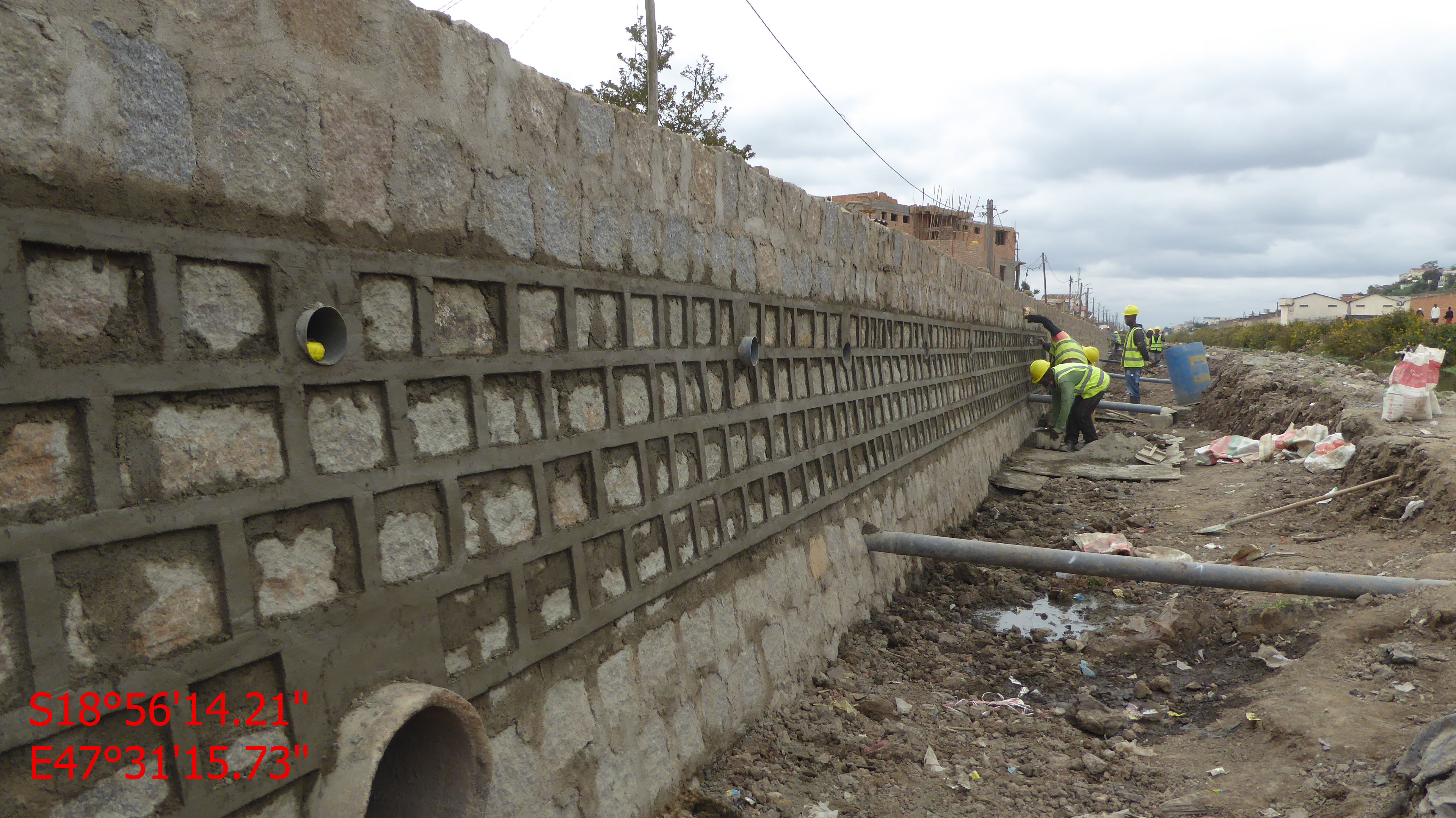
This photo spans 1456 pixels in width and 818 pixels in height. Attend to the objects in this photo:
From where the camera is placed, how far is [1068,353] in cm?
1322

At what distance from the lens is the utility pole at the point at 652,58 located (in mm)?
12633

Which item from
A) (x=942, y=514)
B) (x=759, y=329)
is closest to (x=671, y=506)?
(x=759, y=329)

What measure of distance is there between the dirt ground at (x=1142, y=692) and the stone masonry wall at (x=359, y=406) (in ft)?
1.75

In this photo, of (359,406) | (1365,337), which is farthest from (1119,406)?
(1365,337)

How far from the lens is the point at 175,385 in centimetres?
162

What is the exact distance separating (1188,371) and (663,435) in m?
17.1

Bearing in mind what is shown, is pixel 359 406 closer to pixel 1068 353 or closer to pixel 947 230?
pixel 1068 353

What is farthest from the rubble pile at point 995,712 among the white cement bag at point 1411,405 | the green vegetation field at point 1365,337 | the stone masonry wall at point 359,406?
the green vegetation field at point 1365,337

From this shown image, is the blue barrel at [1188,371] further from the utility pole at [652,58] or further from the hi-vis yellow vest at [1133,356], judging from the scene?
the utility pole at [652,58]

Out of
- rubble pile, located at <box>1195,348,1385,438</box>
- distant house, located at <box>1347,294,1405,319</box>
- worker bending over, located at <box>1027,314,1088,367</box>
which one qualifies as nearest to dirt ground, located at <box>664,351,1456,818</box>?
rubble pile, located at <box>1195,348,1385,438</box>

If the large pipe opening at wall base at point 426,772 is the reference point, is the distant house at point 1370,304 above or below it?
above

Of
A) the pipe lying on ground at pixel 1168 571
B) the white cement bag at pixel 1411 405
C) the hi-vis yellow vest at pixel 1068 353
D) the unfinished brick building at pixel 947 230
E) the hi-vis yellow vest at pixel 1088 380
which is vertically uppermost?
the unfinished brick building at pixel 947 230

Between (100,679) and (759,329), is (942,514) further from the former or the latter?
(100,679)

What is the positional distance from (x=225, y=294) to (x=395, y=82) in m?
0.76
